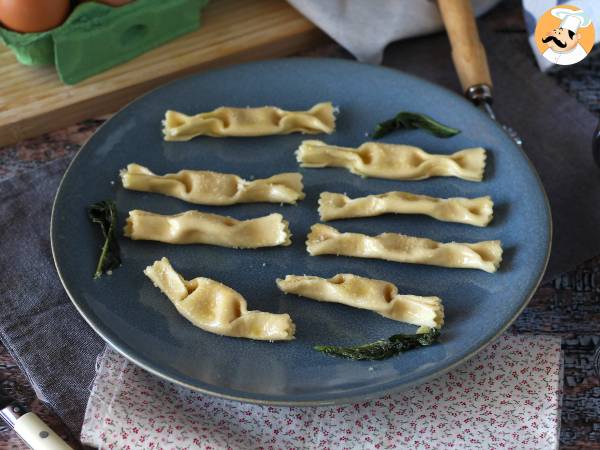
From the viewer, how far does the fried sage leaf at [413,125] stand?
2.62 meters

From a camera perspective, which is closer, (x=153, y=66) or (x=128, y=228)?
(x=128, y=228)

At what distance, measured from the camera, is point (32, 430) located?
76.9 inches

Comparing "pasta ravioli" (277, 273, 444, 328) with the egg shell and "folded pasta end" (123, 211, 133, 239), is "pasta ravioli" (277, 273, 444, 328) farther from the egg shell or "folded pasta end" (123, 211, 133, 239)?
the egg shell

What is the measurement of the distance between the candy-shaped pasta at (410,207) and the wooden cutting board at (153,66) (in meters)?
0.90

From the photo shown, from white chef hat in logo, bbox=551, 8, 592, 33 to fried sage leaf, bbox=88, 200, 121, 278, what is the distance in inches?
60.2

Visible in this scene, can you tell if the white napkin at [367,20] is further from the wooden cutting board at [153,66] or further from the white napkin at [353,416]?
the white napkin at [353,416]

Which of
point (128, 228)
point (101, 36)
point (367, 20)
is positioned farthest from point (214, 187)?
point (367, 20)

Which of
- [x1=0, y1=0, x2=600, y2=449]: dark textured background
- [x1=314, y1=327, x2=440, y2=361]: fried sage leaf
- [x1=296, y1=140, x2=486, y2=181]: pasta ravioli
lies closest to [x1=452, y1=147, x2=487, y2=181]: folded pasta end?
[x1=296, y1=140, x2=486, y2=181]: pasta ravioli

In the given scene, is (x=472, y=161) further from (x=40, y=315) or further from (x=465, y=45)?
(x=40, y=315)

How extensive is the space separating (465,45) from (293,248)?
1006 millimetres

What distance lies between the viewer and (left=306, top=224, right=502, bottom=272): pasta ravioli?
88.0 inches

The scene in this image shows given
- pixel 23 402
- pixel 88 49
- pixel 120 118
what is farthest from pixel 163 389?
pixel 88 49

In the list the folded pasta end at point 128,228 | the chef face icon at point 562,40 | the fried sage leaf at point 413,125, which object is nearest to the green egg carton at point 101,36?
the folded pasta end at point 128,228

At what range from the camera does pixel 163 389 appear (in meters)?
2.11
